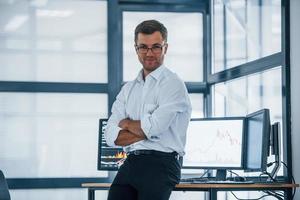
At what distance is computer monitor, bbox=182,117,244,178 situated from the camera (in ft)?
13.5

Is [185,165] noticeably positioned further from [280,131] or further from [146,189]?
[146,189]

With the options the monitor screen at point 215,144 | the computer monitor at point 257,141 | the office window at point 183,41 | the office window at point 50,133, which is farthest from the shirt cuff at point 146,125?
the office window at point 183,41

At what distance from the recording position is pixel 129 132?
2.78 m

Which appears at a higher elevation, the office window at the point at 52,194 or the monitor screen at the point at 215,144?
the monitor screen at the point at 215,144

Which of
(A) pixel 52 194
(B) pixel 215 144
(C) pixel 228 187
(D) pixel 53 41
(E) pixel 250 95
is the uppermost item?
(D) pixel 53 41

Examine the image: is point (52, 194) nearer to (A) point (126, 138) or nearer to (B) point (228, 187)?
(B) point (228, 187)

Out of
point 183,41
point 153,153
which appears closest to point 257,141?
point 153,153

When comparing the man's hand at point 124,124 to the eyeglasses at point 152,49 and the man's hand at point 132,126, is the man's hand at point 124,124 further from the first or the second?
the eyeglasses at point 152,49

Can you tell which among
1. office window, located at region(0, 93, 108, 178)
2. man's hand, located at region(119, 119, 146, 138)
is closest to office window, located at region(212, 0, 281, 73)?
office window, located at region(0, 93, 108, 178)

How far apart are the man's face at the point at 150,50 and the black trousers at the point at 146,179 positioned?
1.44ft

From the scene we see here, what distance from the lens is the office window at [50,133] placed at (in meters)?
5.30

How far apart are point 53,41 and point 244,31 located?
5.87 feet

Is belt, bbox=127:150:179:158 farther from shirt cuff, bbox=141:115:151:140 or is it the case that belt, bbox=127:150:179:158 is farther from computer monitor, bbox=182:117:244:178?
computer monitor, bbox=182:117:244:178

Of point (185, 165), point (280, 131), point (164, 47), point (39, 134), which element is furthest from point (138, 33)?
point (39, 134)
